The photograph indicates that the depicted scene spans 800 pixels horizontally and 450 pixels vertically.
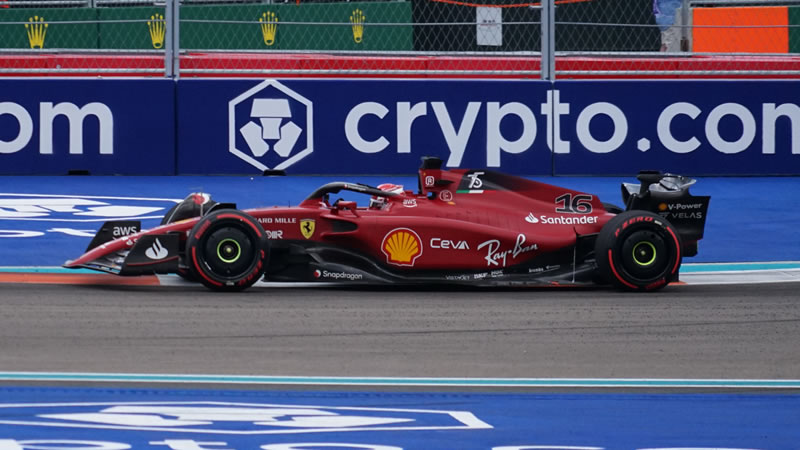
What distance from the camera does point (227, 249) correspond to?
7684mm

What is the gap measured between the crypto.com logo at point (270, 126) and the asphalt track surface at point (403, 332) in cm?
486

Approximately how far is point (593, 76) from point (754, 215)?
12.4 feet

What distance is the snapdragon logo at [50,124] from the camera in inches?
492

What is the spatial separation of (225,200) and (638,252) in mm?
4480

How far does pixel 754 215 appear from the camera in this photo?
37.1 ft

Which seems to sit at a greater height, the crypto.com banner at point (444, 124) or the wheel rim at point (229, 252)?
the crypto.com banner at point (444, 124)

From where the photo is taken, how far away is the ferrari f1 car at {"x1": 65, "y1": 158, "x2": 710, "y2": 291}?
25.2 feet

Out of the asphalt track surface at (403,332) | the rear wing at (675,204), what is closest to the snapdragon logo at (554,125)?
the rear wing at (675,204)

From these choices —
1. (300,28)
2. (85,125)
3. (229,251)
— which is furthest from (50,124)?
(229,251)

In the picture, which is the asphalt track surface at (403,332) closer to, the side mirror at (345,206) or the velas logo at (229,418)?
the side mirror at (345,206)

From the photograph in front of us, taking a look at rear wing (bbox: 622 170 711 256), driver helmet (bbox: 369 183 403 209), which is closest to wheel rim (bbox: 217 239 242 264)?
driver helmet (bbox: 369 183 403 209)

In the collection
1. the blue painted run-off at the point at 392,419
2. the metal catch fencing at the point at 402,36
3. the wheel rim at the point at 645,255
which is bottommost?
the blue painted run-off at the point at 392,419

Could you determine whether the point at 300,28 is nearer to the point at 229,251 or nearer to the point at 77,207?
the point at 77,207

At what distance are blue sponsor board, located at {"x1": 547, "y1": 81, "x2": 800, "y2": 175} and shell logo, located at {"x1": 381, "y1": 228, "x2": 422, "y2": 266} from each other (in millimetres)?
5291
